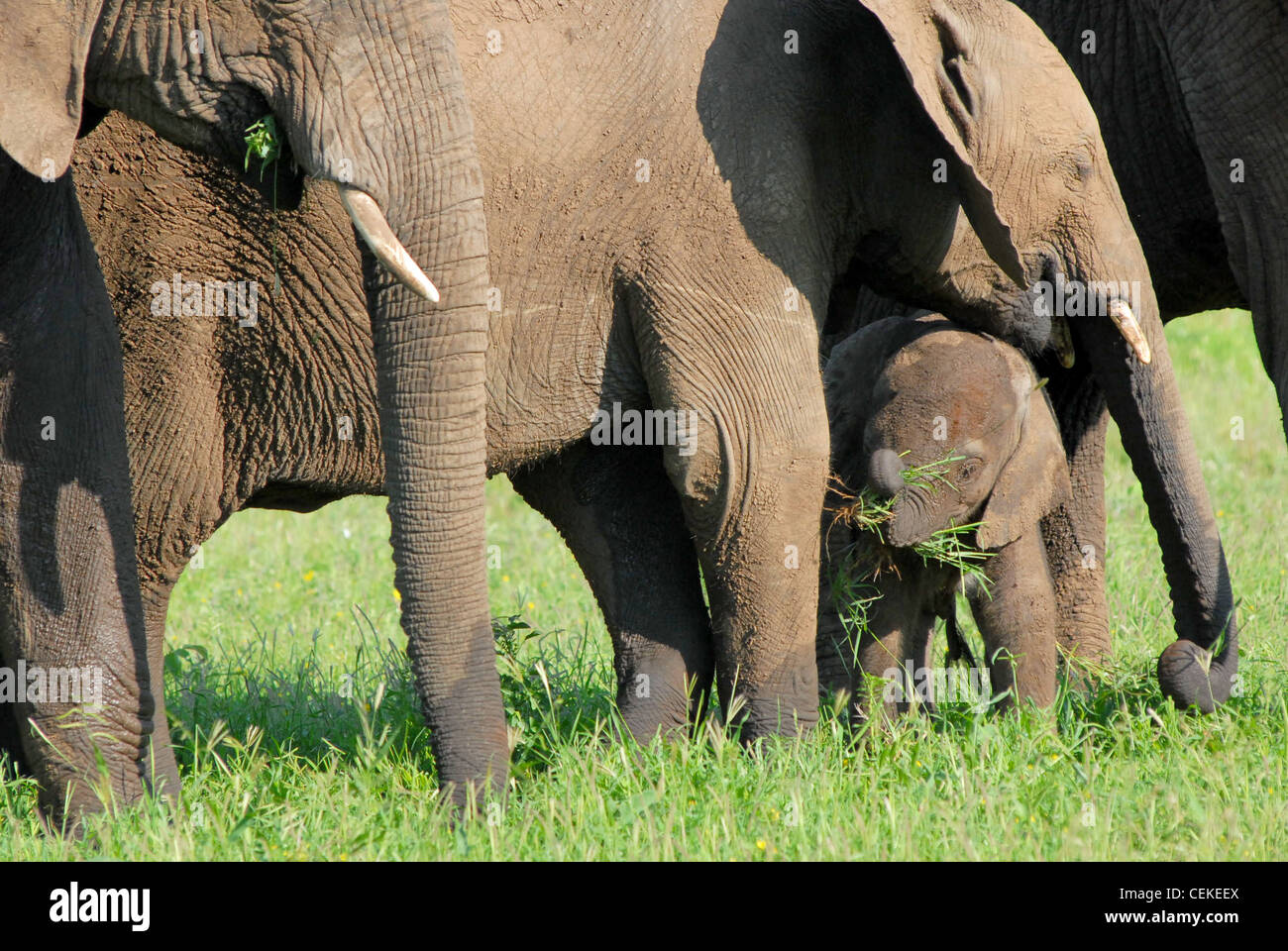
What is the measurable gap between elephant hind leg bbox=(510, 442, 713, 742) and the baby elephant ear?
960 millimetres

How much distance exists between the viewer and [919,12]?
17.3 ft

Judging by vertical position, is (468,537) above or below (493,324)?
below

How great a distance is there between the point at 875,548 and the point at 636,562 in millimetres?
748

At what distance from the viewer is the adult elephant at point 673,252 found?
4941 mm

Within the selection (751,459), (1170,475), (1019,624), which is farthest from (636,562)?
(1170,475)

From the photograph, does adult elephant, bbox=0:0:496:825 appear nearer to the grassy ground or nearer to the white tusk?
the grassy ground

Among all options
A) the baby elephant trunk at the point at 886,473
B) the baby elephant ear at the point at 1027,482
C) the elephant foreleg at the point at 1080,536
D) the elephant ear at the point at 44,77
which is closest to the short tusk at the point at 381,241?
the elephant ear at the point at 44,77

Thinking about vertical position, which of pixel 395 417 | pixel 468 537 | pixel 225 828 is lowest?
pixel 225 828

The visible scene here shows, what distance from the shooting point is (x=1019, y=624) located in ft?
19.0

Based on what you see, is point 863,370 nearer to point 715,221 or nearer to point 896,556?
point 896,556

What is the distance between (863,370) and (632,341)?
40.2 inches

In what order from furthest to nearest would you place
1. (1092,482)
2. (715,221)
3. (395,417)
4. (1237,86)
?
1. (1092,482)
2. (1237,86)
3. (715,221)
4. (395,417)

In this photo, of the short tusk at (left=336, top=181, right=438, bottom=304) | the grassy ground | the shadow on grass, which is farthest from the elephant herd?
the shadow on grass

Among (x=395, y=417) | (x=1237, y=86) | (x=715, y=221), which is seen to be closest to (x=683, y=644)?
(x=715, y=221)
